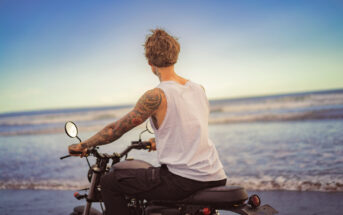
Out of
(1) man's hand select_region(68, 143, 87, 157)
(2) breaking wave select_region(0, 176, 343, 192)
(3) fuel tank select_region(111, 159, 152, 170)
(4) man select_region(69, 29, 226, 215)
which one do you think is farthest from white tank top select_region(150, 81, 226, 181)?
(2) breaking wave select_region(0, 176, 343, 192)

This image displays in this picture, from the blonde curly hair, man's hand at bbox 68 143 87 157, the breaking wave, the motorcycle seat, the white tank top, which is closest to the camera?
the motorcycle seat

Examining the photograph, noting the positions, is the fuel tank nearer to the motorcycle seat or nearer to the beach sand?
the motorcycle seat

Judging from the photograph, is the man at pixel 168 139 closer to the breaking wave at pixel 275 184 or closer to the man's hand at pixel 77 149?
the man's hand at pixel 77 149

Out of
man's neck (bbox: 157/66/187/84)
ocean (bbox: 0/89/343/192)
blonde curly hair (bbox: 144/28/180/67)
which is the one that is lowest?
ocean (bbox: 0/89/343/192)

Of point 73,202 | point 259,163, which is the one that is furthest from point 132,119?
point 259,163

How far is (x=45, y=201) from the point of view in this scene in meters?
5.36

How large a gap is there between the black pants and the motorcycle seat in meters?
0.07

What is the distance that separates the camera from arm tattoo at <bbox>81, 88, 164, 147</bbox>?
2.14 meters

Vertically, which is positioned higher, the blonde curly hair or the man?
the blonde curly hair

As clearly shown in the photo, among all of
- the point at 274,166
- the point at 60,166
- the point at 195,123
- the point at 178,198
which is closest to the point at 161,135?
the point at 195,123

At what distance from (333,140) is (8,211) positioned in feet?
25.6

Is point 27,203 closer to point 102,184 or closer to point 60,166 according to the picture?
point 60,166

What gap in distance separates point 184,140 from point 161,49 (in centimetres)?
68

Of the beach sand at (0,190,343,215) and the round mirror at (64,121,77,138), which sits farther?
the beach sand at (0,190,343,215)
